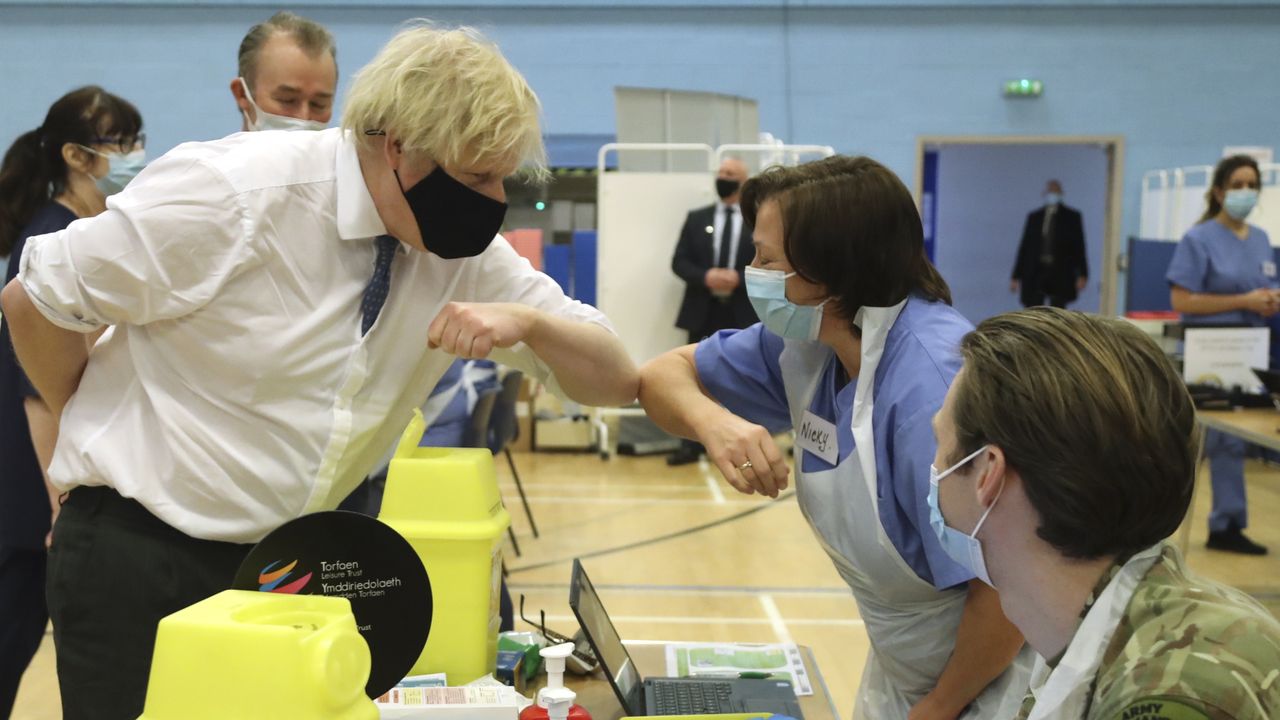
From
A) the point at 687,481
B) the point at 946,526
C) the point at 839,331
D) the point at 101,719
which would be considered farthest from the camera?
the point at 687,481

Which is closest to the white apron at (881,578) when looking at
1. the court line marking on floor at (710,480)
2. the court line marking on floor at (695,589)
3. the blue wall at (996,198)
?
the court line marking on floor at (695,589)

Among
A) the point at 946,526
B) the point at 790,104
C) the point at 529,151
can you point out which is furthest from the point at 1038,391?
the point at 790,104

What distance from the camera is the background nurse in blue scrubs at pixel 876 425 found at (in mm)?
1607

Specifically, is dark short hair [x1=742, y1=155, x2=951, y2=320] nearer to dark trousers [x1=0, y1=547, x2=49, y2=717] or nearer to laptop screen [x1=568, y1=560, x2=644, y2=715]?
laptop screen [x1=568, y1=560, x2=644, y2=715]

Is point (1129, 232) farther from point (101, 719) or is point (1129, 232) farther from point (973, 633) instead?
point (101, 719)

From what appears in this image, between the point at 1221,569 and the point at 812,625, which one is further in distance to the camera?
the point at 1221,569

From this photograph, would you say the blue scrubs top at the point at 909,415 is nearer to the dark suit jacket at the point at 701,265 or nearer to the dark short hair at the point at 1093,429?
the dark short hair at the point at 1093,429

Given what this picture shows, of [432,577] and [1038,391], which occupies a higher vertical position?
[1038,391]

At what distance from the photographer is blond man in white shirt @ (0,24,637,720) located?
1.47m

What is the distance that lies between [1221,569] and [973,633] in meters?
3.98

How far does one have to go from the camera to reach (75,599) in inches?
61.7

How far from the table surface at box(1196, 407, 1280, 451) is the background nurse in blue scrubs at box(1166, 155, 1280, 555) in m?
1.04

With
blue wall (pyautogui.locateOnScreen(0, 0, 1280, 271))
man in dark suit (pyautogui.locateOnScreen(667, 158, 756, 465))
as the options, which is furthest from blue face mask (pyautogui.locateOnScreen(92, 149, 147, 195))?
blue wall (pyautogui.locateOnScreen(0, 0, 1280, 271))

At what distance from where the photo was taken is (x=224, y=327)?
5.08 feet
